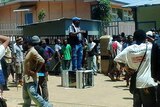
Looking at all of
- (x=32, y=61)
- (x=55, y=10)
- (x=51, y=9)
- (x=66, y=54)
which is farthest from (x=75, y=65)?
(x=51, y=9)

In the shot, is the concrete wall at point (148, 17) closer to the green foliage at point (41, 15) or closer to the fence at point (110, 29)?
the fence at point (110, 29)

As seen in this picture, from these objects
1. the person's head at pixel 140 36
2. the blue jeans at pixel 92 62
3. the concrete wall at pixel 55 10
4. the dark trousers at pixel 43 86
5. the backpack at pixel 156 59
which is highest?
the concrete wall at pixel 55 10

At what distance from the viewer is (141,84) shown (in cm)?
657

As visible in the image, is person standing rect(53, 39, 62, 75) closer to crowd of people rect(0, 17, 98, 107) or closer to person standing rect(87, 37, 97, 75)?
crowd of people rect(0, 17, 98, 107)

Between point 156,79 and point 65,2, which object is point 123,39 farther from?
point 65,2

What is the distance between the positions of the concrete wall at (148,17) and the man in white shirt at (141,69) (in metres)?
14.3

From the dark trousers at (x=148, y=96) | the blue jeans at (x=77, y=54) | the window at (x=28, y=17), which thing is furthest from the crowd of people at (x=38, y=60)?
the window at (x=28, y=17)

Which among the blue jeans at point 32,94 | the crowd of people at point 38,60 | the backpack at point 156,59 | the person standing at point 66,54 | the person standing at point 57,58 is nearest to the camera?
the backpack at point 156,59

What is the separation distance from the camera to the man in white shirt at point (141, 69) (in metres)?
6.49

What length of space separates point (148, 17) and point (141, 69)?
15.8 meters

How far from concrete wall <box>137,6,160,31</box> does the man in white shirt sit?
1432 cm

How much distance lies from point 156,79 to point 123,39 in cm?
1220

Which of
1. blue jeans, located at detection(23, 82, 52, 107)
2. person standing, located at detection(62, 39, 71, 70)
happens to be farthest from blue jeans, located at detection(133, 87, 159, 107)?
person standing, located at detection(62, 39, 71, 70)

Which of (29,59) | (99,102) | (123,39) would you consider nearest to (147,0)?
(123,39)
